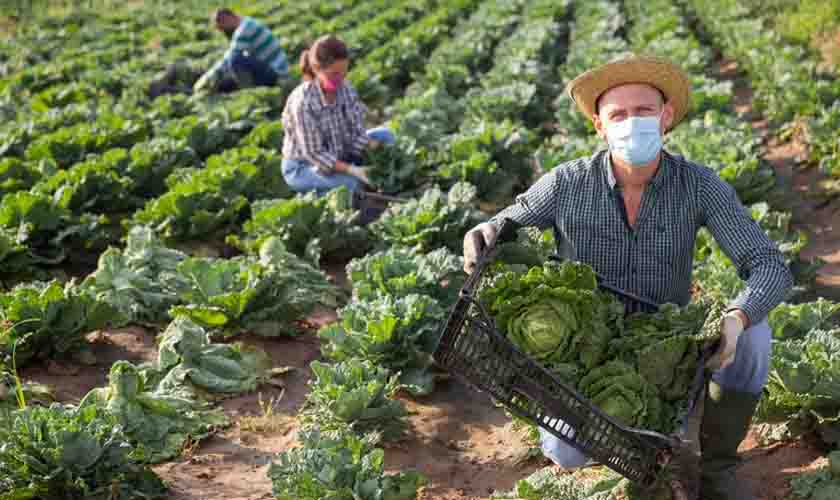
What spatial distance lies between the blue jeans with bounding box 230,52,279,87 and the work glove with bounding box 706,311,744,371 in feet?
32.1

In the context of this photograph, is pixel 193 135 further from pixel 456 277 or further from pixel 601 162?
pixel 601 162

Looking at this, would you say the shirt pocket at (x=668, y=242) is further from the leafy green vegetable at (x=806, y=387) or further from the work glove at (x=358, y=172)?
the work glove at (x=358, y=172)

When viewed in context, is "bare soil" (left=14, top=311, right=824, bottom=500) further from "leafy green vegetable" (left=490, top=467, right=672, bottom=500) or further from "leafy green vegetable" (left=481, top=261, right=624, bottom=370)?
"leafy green vegetable" (left=481, top=261, right=624, bottom=370)

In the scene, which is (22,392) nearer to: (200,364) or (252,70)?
(200,364)

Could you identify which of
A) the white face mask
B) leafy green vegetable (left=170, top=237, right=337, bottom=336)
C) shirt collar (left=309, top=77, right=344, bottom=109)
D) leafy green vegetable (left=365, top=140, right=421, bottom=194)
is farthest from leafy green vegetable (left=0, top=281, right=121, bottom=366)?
the white face mask

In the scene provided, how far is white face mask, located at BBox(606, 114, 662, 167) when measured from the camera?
10.6 feet

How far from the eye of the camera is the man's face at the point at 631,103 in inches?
130

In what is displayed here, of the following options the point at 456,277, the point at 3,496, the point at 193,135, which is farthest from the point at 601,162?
the point at 193,135

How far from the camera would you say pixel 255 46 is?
1145 centimetres

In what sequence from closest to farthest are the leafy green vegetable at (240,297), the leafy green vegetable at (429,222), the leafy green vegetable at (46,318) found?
the leafy green vegetable at (46,318) → the leafy green vegetable at (240,297) → the leafy green vegetable at (429,222)

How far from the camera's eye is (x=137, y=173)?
319 inches

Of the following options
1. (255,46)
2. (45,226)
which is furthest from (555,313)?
(255,46)

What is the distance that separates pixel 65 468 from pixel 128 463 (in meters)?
0.26

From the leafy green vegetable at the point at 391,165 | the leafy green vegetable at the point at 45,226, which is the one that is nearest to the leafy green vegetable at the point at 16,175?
the leafy green vegetable at the point at 45,226
